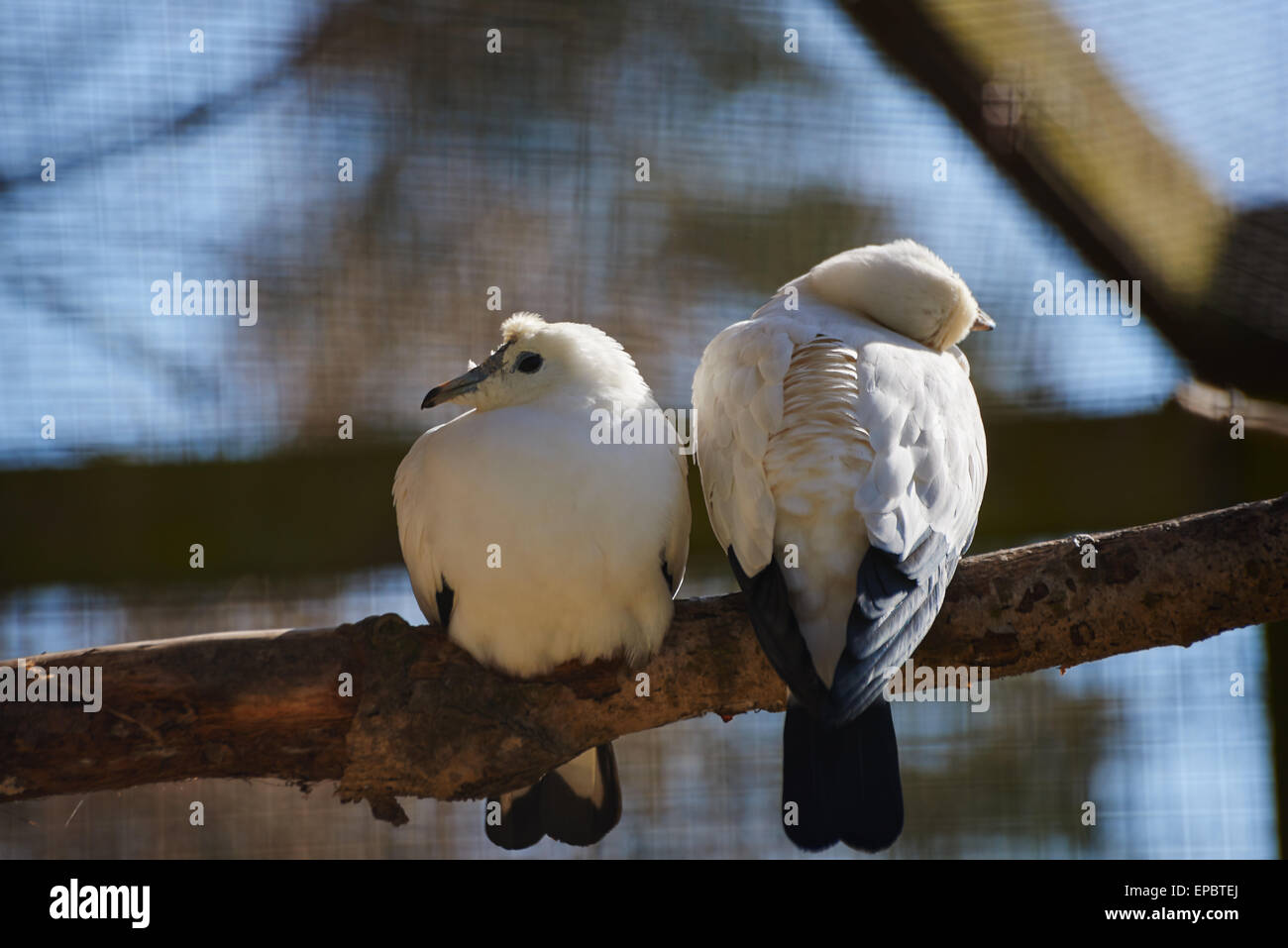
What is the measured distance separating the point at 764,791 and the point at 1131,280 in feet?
5.40

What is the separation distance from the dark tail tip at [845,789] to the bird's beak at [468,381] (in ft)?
2.70

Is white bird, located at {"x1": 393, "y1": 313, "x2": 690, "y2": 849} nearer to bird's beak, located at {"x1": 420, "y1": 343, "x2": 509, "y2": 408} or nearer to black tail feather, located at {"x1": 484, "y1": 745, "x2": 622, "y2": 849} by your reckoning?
bird's beak, located at {"x1": 420, "y1": 343, "x2": 509, "y2": 408}

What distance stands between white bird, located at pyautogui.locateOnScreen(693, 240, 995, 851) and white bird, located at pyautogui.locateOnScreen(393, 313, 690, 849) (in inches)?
5.5

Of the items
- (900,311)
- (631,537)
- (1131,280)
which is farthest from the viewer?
(1131,280)

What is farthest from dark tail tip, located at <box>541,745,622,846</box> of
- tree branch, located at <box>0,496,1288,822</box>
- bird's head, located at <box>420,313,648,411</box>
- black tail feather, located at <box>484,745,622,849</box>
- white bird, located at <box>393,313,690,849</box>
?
bird's head, located at <box>420,313,648,411</box>

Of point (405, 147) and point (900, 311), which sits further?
point (405, 147)

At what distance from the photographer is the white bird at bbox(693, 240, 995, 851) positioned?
5.12 feet

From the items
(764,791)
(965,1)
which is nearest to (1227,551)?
(965,1)

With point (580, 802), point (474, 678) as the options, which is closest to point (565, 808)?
point (580, 802)

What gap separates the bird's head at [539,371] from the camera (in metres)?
1.97

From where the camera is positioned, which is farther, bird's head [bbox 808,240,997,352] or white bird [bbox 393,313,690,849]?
bird's head [bbox 808,240,997,352]

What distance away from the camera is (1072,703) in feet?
10.0

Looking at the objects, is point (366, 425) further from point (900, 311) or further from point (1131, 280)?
point (1131, 280)

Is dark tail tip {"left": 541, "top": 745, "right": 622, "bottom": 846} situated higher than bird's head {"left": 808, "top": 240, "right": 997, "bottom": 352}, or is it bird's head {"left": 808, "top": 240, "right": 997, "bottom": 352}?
bird's head {"left": 808, "top": 240, "right": 997, "bottom": 352}
